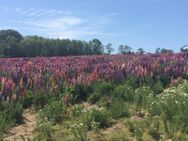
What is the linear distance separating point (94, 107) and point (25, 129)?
211 cm

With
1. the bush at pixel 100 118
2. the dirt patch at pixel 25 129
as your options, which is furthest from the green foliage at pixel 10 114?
the bush at pixel 100 118

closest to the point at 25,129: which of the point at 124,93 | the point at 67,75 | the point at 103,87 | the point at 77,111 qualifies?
the point at 77,111

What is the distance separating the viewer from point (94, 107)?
11.7m

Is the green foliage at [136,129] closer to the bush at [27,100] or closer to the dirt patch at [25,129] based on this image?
the dirt patch at [25,129]

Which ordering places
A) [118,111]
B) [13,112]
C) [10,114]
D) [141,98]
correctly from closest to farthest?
[118,111]
[10,114]
[13,112]
[141,98]

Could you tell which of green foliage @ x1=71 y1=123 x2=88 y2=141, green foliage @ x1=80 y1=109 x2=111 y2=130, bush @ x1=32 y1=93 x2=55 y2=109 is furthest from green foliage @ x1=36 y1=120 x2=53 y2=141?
bush @ x1=32 y1=93 x2=55 y2=109

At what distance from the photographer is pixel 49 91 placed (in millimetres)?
13195

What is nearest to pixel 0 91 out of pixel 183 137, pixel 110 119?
pixel 110 119

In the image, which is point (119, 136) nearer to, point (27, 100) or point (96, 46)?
point (27, 100)

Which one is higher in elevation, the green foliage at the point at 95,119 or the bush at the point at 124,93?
the bush at the point at 124,93

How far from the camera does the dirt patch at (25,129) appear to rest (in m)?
9.62

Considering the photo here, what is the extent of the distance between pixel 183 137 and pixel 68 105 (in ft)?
→ 14.3

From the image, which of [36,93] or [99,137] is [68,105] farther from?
[99,137]

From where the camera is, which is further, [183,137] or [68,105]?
[68,105]
